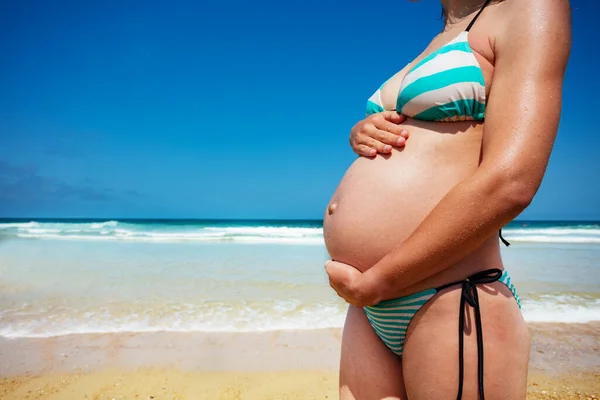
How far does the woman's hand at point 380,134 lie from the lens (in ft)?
3.98

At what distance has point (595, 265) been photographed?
361 inches

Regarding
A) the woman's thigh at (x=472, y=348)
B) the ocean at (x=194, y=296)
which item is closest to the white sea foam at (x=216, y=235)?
the ocean at (x=194, y=296)

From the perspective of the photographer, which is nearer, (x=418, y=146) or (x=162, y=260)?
(x=418, y=146)

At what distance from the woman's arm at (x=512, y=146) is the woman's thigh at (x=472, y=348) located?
0.15m

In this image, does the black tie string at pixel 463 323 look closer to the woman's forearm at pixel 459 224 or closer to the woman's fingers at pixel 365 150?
the woman's forearm at pixel 459 224

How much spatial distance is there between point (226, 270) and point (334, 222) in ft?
23.8

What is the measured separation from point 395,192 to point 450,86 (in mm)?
330

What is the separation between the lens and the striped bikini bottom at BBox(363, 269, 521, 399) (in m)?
1.00

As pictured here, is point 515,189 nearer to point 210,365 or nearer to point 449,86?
point 449,86

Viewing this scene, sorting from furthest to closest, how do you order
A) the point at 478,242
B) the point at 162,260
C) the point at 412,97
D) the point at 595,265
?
1. the point at 162,260
2. the point at 595,265
3. the point at 412,97
4. the point at 478,242

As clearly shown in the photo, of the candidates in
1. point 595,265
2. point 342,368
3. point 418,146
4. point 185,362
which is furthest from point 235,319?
point 595,265

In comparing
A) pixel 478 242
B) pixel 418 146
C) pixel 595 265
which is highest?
pixel 418 146

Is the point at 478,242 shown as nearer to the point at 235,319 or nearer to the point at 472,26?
the point at 472,26

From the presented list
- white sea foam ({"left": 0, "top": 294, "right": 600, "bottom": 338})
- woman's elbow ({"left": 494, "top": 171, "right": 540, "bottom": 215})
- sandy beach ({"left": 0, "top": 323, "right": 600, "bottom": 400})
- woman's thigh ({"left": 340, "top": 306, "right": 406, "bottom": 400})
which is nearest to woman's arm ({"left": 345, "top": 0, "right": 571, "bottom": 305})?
woman's elbow ({"left": 494, "top": 171, "right": 540, "bottom": 215})
